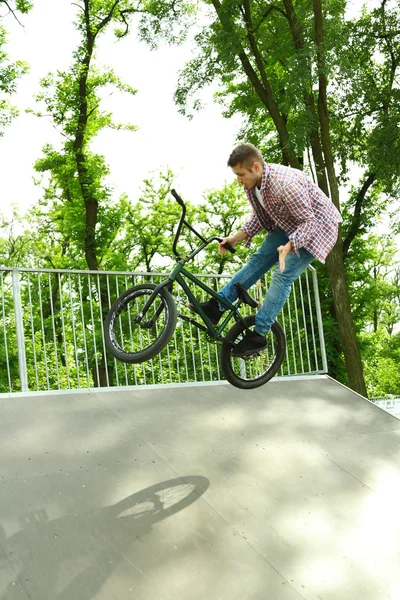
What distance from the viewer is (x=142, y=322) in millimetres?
5035

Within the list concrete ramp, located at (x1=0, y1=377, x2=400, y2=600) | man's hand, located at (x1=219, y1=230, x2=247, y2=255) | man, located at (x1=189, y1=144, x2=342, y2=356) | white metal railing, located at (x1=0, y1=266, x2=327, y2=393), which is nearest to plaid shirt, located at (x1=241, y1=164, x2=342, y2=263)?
man, located at (x1=189, y1=144, x2=342, y2=356)

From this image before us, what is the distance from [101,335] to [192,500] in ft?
39.9

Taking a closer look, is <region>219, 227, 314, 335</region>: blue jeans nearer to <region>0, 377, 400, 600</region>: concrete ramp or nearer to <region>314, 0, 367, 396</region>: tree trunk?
<region>0, 377, 400, 600</region>: concrete ramp

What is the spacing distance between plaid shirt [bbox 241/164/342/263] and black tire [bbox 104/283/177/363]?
115 cm

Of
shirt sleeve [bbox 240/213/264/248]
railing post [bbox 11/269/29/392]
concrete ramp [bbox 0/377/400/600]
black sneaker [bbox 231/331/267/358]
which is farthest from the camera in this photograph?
railing post [bbox 11/269/29/392]

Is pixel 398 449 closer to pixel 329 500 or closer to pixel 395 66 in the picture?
pixel 329 500

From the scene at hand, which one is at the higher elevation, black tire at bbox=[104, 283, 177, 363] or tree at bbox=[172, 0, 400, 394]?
tree at bbox=[172, 0, 400, 394]

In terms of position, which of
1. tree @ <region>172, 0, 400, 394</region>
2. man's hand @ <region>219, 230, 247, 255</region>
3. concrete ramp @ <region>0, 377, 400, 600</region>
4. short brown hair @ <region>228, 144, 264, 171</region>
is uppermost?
tree @ <region>172, 0, 400, 394</region>

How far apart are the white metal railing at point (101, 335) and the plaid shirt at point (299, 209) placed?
1.15m

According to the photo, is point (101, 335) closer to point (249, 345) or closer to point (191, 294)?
point (249, 345)

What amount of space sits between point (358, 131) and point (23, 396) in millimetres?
13362

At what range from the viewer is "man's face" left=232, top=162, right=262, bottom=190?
5098mm

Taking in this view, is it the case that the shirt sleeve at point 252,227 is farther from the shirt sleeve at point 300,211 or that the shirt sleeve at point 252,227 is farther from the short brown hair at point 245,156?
the short brown hair at point 245,156

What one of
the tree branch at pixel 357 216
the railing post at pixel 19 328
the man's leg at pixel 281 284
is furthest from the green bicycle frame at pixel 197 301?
the tree branch at pixel 357 216
